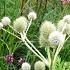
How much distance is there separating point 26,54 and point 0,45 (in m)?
0.37

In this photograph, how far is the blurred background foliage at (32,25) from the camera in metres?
3.67

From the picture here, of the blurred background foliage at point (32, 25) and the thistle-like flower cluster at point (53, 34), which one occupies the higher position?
the blurred background foliage at point (32, 25)

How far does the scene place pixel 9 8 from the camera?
14.3 feet

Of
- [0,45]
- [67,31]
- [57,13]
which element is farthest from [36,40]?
[67,31]

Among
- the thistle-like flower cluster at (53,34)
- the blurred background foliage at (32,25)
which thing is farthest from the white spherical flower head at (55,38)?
the blurred background foliage at (32,25)

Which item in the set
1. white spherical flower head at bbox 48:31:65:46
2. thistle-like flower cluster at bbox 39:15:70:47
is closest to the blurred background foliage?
thistle-like flower cluster at bbox 39:15:70:47

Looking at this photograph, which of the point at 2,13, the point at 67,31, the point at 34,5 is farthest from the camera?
the point at 34,5

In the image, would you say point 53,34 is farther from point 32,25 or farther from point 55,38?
point 32,25

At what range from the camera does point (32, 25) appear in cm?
414

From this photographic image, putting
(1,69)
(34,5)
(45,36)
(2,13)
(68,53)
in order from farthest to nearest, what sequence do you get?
(34,5) → (2,13) → (68,53) → (1,69) → (45,36)

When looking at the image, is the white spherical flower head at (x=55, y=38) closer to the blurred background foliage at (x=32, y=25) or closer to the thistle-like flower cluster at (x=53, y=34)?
the thistle-like flower cluster at (x=53, y=34)

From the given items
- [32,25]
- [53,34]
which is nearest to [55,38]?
[53,34]

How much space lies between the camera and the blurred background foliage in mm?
3674

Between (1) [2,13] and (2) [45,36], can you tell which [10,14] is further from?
(2) [45,36]
